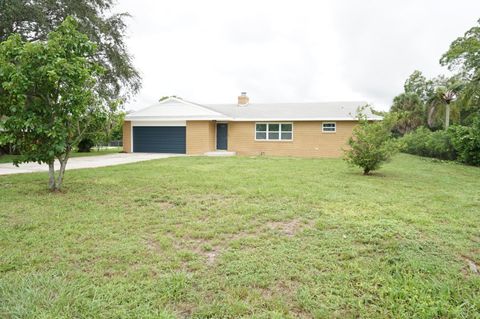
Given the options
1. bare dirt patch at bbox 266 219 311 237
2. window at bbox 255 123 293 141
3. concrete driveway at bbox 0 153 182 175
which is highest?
window at bbox 255 123 293 141

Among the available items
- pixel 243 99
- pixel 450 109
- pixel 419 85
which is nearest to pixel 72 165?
pixel 243 99

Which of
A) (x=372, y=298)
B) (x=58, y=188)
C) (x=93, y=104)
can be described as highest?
(x=93, y=104)

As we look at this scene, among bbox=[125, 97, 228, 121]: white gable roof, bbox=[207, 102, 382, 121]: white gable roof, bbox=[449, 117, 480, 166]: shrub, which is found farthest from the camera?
bbox=[125, 97, 228, 121]: white gable roof

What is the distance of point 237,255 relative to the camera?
11.3ft

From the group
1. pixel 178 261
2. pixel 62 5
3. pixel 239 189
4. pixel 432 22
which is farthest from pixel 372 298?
pixel 432 22

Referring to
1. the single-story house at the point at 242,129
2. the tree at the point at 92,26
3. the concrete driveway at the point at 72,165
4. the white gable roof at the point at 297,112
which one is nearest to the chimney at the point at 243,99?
the white gable roof at the point at 297,112

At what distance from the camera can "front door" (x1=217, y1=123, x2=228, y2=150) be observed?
67.6ft

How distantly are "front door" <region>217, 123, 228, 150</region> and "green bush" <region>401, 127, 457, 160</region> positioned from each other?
35.2ft

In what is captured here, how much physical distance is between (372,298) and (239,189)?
452 centimetres

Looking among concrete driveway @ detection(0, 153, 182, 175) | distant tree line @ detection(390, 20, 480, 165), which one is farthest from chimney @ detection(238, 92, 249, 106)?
concrete driveway @ detection(0, 153, 182, 175)

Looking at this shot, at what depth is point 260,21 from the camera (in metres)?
15.8

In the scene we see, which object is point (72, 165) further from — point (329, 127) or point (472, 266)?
point (329, 127)

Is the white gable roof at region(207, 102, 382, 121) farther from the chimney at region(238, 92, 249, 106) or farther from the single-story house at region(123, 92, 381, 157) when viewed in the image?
the chimney at region(238, 92, 249, 106)

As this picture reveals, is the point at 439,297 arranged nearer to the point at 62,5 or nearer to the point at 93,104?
the point at 93,104
